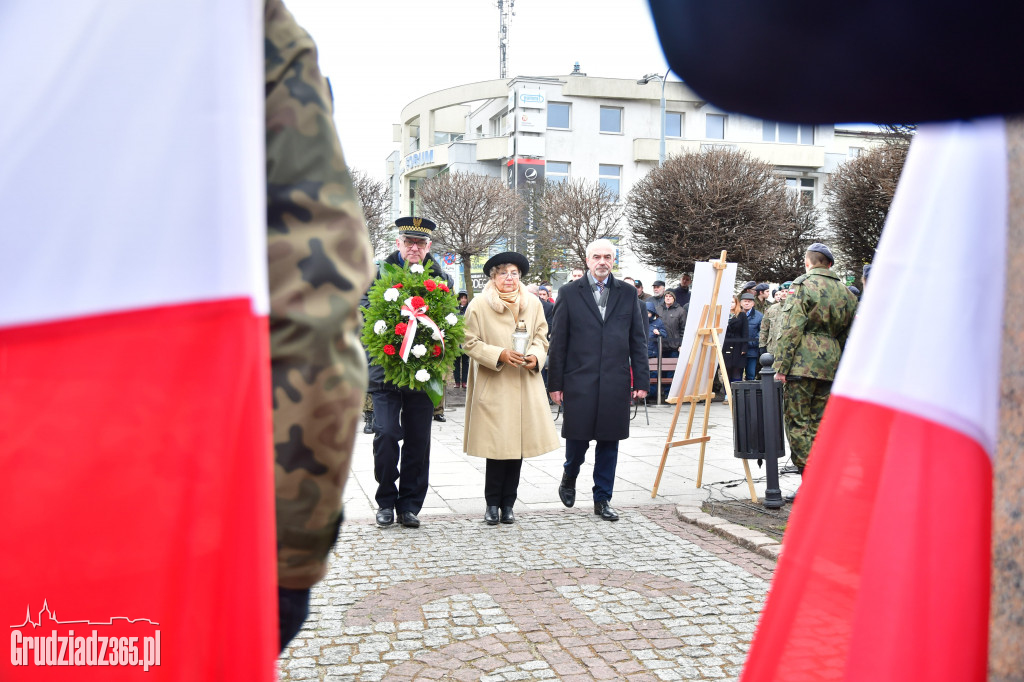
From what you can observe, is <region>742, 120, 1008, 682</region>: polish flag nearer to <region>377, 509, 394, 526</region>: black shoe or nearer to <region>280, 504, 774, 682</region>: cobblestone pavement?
<region>280, 504, 774, 682</region>: cobblestone pavement

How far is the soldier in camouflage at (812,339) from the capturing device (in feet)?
25.3

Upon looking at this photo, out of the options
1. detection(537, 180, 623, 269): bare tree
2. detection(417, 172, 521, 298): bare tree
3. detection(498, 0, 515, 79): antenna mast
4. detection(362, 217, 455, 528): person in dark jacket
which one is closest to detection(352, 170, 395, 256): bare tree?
detection(417, 172, 521, 298): bare tree

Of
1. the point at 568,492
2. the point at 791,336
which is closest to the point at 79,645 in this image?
the point at 568,492

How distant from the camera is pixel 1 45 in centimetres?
111

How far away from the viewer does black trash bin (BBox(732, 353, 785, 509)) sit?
23.5 ft

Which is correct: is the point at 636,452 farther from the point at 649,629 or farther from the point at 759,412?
the point at 649,629

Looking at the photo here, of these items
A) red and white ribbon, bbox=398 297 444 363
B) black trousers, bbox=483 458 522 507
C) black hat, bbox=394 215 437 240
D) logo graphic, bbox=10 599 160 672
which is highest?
black hat, bbox=394 215 437 240

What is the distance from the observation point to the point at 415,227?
7.07 meters

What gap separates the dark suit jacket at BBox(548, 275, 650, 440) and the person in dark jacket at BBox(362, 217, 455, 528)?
107 centimetres

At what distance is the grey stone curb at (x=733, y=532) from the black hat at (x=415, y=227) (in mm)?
2890

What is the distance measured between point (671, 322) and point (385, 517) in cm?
1077

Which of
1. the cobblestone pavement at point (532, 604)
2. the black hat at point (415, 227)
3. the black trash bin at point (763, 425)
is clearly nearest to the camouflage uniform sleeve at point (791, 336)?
the black trash bin at point (763, 425)

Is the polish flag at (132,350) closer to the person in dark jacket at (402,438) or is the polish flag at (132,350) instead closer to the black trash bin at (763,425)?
the person in dark jacket at (402,438)

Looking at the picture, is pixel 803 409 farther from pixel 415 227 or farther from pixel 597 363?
pixel 415 227
